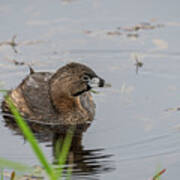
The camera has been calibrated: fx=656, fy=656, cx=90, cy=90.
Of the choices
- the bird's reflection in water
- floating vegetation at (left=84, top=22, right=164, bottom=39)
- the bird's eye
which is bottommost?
the bird's reflection in water

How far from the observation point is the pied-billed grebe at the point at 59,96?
35.5ft

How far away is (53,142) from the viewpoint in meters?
9.92

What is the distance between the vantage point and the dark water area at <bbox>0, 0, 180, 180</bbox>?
904 centimetres

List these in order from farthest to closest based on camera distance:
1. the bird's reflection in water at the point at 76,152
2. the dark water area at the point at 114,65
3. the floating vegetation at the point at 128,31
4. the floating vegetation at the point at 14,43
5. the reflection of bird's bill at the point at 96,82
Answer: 1. the floating vegetation at the point at 128,31
2. the floating vegetation at the point at 14,43
3. the reflection of bird's bill at the point at 96,82
4. the dark water area at the point at 114,65
5. the bird's reflection in water at the point at 76,152

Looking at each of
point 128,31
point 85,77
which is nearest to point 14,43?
point 128,31

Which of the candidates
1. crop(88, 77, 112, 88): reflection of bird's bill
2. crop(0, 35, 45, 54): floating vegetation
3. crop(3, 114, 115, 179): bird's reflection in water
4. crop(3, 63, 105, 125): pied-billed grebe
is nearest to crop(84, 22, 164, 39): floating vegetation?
crop(0, 35, 45, 54): floating vegetation

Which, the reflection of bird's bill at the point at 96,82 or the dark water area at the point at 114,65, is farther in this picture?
the reflection of bird's bill at the point at 96,82

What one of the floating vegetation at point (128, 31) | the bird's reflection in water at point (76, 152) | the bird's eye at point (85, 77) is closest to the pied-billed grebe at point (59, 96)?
the bird's eye at point (85, 77)

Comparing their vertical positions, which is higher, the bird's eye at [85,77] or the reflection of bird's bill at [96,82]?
the bird's eye at [85,77]

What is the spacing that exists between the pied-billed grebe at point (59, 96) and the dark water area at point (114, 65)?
391 millimetres

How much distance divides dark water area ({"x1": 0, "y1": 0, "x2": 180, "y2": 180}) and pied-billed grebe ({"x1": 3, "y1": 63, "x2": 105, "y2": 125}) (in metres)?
0.39

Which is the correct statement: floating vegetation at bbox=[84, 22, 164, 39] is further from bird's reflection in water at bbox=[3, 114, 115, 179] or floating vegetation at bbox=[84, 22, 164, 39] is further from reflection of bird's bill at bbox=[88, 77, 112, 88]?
bird's reflection in water at bbox=[3, 114, 115, 179]

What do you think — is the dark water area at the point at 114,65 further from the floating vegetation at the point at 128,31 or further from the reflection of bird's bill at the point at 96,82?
the reflection of bird's bill at the point at 96,82

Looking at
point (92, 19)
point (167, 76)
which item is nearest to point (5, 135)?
point (167, 76)
